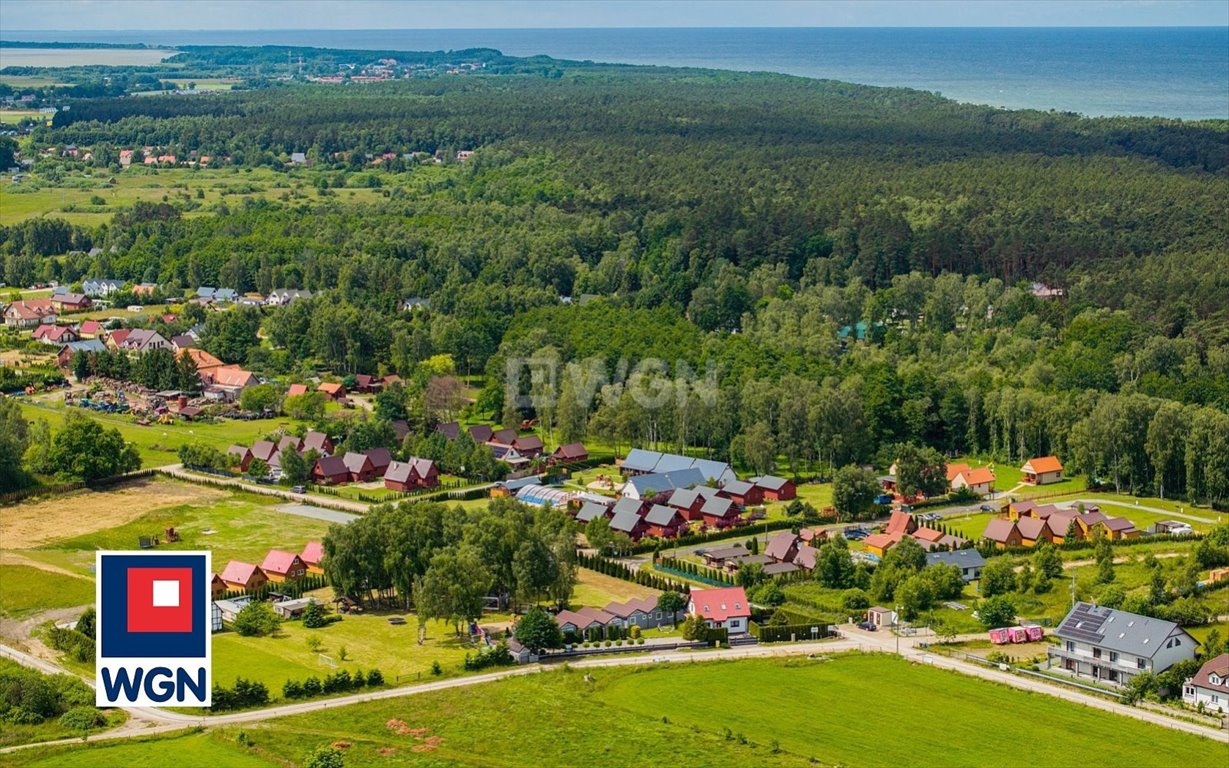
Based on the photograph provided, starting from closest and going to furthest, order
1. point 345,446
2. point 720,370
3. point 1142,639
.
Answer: point 1142,639 → point 345,446 → point 720,370

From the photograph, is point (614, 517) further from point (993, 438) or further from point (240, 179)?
point (240, 179)

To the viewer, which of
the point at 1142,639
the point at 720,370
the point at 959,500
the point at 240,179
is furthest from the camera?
the point at 240,179

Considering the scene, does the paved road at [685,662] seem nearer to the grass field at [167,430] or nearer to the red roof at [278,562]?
the red roof at [278,562]

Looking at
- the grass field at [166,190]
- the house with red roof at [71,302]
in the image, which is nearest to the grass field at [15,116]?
the grass field at [166,190]

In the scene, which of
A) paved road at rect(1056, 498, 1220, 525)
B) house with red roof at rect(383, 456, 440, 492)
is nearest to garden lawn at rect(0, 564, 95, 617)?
house with red roof at rect(383, 456, 440, 492)

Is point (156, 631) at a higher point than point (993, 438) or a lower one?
higher

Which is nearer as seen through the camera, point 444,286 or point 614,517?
point 614,517

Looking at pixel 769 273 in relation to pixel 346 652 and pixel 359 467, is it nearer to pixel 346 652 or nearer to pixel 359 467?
pixel 359 467

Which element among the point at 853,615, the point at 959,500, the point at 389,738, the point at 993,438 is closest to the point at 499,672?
the point at 389,738
